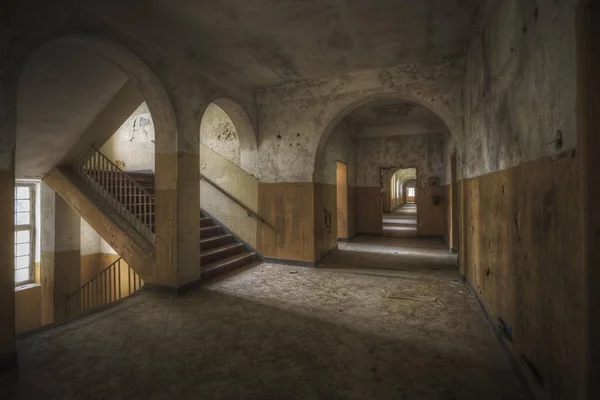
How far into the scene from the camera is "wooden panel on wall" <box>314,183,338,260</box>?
666cm

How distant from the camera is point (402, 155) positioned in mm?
10516

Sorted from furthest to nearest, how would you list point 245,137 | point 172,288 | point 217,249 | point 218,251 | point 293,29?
point 245,137 → point 217,249 → point 218,251 → point 172,288 → point 293,29

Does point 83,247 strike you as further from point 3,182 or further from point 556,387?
point 556,387

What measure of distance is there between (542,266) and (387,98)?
4.75 meters

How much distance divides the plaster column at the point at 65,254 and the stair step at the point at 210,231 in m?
3.71

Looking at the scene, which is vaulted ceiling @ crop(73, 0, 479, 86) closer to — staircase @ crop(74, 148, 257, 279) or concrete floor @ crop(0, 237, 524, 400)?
staircase @ crop(74, 148, 257, 279)

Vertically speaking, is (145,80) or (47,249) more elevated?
(145,80)

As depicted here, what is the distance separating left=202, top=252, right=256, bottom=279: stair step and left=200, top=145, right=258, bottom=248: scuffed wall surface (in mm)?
390

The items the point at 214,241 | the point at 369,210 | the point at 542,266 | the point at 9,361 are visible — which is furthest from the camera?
the point at 369,210

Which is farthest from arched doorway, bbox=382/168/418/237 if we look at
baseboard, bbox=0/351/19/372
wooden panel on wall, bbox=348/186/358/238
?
baseboard, bbox=0/351/19/372

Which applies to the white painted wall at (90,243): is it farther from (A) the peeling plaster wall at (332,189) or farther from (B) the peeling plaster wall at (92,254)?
(A) the peeling plaster wall at (332,189)

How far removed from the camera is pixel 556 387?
182 centimetres

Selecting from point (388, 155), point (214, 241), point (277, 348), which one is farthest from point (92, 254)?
point (388, 155)

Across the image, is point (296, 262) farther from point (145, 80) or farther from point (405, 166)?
point (405, 166)
